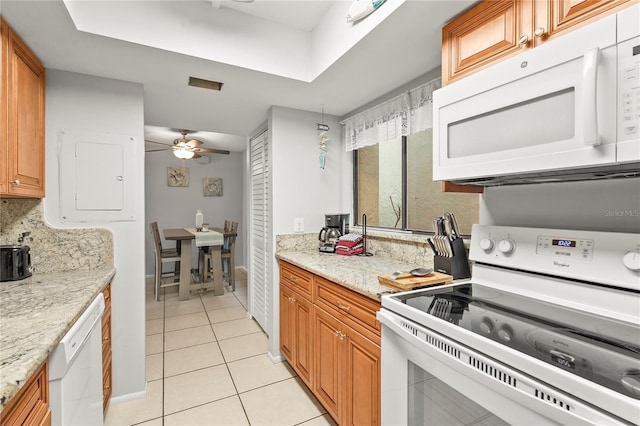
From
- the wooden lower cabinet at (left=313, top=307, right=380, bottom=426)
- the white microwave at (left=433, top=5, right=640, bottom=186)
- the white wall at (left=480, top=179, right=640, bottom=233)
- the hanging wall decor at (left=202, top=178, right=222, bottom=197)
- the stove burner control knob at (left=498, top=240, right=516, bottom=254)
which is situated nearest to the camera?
the white microwave at (left=433, top=5, right=640, bottom=186)

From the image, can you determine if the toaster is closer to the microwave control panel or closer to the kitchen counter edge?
the kitchen counter edge

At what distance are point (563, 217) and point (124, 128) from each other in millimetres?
2436

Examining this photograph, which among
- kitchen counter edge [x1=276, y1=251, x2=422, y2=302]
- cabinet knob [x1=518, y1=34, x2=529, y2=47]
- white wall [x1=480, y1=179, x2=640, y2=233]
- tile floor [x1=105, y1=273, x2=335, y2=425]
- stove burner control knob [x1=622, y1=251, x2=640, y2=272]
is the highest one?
cabinet knob [x1=518, y1=34, x2=529, y2=47]

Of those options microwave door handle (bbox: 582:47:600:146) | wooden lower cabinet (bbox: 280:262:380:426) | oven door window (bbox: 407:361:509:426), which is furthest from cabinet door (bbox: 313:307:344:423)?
microwave door handle (bbox: 582:47:600:146)

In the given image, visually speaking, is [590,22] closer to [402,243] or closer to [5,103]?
[402,243]

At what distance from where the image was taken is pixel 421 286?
1.37 meters

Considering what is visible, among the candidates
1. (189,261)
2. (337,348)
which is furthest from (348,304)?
(189,261)

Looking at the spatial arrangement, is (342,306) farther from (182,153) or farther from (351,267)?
(182,153)

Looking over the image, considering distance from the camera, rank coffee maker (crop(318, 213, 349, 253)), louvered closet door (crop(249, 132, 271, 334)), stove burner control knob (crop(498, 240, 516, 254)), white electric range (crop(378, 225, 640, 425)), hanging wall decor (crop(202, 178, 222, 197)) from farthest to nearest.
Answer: hanging wall decor (crop(202, 178, 222, 197)) → louvered closet door (crop(249, 132, 271, 334)) → coffee maker (crop(318, 213, 349, 253)) → stove burner control knob (crop(498, 240, 516, 254)) → white electric range (crop(378, 225, 640, 425))

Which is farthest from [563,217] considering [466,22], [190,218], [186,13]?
[190,218]

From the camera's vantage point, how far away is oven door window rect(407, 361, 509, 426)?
35.2 inches

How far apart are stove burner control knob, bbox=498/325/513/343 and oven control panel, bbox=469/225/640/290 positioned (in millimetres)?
379

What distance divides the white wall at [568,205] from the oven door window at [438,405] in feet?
2.49

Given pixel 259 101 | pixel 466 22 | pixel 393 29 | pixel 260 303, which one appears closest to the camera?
pixel 466 22
